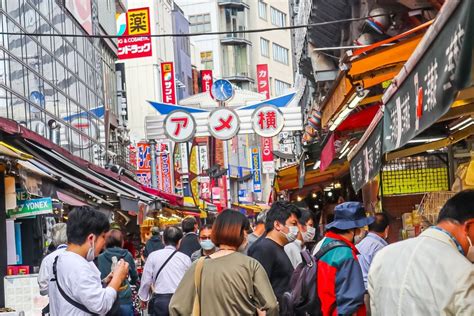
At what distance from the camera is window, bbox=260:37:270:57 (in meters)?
103

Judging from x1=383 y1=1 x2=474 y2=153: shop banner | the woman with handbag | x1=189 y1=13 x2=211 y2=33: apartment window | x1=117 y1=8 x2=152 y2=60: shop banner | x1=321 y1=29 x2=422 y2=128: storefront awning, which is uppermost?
x1=189 y1=13 x2=211 y2=33: apartment window

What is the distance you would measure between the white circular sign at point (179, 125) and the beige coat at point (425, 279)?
23341mm

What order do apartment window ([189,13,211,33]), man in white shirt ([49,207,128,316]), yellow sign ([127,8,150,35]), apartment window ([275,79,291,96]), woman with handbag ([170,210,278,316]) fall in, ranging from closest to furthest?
man in white shirt ([49,207,128,316]), woman with handbag ([170,210,278,316]), yellow sign ([127,8,150,35]), apartment window ([189,13,211,33]), apartment window ([275,79,291,96])

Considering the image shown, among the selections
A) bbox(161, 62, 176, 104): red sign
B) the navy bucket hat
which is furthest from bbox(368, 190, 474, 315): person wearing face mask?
bbox(161, 62, 176, 104): red sign

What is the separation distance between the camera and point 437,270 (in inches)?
187

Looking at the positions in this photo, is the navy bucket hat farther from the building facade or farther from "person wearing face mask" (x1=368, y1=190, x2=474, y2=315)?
the building facade

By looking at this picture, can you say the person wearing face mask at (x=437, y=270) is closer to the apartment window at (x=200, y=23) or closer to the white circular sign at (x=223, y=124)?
the white circular sign at (x=223, y=124)

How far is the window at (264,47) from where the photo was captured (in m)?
103

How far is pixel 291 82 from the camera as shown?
107m

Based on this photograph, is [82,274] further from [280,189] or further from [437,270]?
[280,189]

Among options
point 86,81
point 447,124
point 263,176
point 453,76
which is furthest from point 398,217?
point 263,176

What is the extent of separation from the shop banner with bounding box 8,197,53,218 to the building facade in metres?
2.67

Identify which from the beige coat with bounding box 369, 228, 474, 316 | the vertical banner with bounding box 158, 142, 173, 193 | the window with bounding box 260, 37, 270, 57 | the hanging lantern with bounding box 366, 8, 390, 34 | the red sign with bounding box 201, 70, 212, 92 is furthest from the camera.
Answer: the window with bounding box 260, 37, 270, 57

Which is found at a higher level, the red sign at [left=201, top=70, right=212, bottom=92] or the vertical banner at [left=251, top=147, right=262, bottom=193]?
the red sign at [left=201, top=70, right=212, bottom=92]
